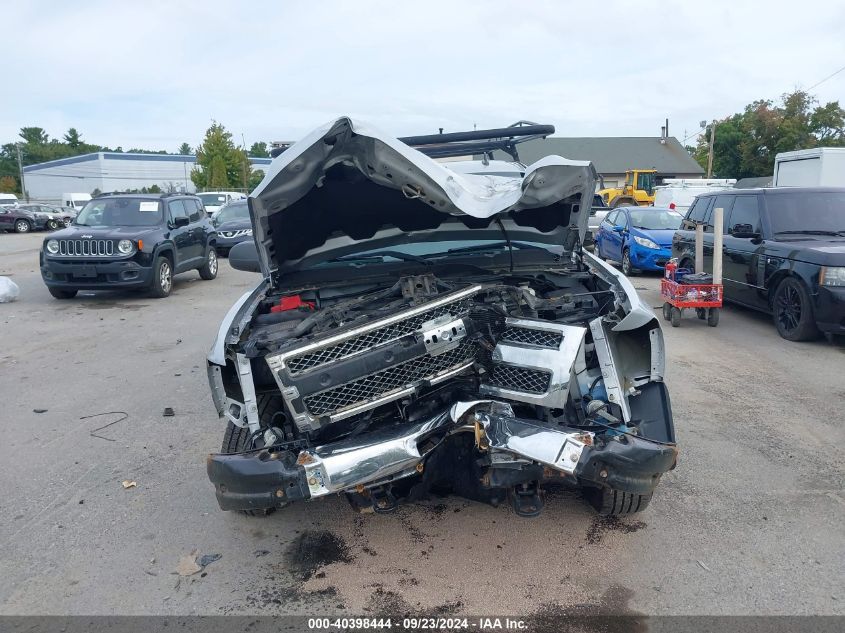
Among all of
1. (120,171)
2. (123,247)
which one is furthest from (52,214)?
(120,171)

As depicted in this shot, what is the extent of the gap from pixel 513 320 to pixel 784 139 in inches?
1681

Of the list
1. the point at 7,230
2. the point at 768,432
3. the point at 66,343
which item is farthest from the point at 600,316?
the point at 7,230

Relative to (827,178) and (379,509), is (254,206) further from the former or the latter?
(827,178)

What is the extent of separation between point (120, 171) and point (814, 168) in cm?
6308

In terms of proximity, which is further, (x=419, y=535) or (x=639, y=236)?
(x=639, y=236)

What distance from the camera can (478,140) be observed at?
19.1 ft

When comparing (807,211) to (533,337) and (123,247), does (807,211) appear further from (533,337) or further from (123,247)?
(123,247)

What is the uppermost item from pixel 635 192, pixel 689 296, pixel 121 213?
pixel 121 213

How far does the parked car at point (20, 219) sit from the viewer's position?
30578 millimetres

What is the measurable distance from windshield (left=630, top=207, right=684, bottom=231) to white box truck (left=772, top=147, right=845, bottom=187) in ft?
13.4

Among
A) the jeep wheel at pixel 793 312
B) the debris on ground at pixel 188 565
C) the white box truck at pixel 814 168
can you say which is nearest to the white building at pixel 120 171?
the white box truck at pixel 814 168

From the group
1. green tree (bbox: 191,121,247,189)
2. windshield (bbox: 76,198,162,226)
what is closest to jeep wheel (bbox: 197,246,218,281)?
windshield (bbox: 76,198,162,226)

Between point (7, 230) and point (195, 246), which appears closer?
point (195, 246)

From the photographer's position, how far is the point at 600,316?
135 inches
